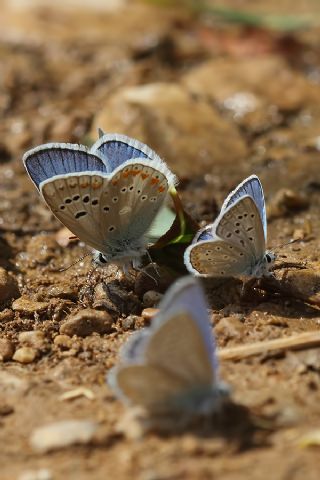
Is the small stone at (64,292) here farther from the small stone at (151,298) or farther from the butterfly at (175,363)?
the butterfly at (175,363)

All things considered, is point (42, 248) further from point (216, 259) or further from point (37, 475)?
point (37, 475)

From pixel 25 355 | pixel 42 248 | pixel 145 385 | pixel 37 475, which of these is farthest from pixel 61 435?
pixel 42 248

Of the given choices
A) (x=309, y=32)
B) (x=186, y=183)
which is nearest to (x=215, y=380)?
(x=186, y=183)

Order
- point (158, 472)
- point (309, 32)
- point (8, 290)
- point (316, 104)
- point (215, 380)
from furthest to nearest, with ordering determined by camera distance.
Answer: point (309, 32) < point (316, 104) < point (8, 290) < point (215, 380) < point (158, 472)

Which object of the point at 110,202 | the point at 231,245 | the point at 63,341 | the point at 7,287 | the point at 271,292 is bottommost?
the point at 271,292

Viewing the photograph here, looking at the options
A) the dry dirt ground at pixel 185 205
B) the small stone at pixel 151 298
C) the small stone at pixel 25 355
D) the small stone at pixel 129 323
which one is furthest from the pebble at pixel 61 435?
the small stone at pixel 151 298

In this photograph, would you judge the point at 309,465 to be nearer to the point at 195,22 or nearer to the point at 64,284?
the point at 64,284
